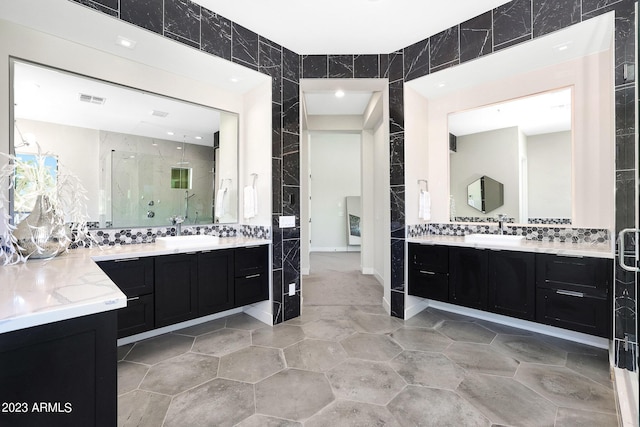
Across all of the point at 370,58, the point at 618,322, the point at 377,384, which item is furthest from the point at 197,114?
the point at 618,322

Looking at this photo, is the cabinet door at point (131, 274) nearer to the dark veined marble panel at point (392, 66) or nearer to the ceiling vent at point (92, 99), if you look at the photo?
the ceiling vent at point (92, 99)

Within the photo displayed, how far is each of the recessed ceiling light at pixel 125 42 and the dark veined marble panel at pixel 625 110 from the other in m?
3.62

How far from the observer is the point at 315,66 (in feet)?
10.4

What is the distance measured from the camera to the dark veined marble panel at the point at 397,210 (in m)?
3.13

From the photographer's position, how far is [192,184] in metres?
3.11

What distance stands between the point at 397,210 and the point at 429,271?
0.74 meters

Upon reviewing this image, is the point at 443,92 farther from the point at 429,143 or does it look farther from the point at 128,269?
the point at 128,269

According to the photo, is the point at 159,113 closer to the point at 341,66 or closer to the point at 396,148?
the point at 341,66

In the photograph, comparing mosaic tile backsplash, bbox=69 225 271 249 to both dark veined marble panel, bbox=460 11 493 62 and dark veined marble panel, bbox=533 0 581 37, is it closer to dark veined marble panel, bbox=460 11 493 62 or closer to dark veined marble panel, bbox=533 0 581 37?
dark veined marble panel, bbox=460 11 493 62

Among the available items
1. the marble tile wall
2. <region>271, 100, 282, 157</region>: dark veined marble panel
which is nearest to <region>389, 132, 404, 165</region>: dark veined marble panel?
the marble tile wall

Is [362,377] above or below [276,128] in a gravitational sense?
below

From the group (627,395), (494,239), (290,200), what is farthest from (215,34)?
(627,395)

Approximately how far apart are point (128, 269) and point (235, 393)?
1.22 m

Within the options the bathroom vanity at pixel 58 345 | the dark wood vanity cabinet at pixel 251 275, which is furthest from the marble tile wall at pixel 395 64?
the bathroom vanity at pixel 58 345
